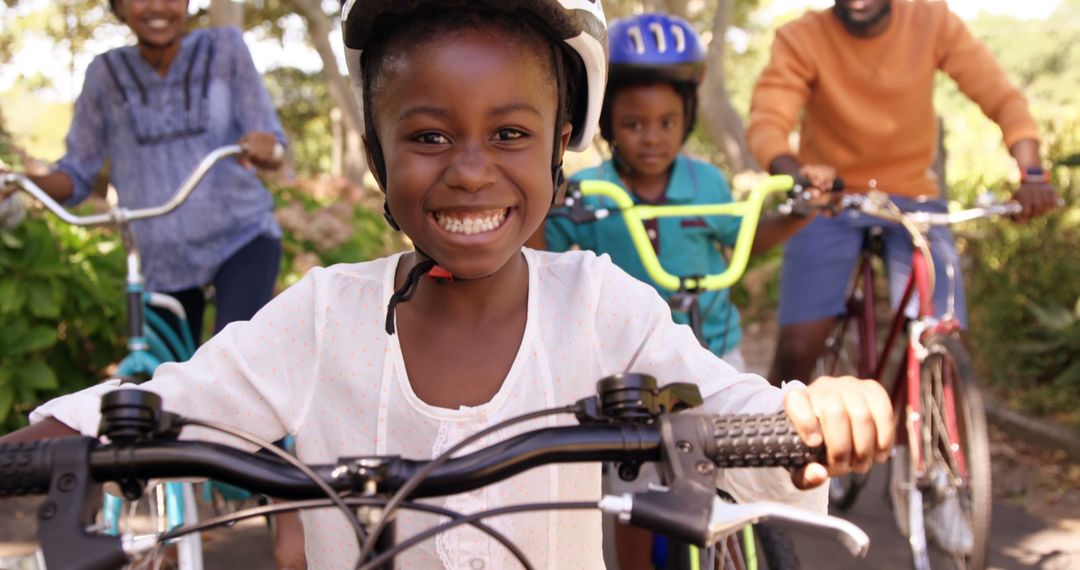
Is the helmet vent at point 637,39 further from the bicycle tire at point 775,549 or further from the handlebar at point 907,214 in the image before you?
the bicycle tire at point 775,549

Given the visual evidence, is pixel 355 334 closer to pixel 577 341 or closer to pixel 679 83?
pixel 577 341

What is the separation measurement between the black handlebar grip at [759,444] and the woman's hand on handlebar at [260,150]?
2823 mm

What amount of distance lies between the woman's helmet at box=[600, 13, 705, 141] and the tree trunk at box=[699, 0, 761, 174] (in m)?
8.99

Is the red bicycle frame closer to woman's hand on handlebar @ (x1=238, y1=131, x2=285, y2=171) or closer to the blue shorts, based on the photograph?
the blue shorts

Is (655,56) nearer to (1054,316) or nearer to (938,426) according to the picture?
(938,426)

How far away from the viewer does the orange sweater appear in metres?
4.47

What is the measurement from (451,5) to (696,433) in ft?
3.03

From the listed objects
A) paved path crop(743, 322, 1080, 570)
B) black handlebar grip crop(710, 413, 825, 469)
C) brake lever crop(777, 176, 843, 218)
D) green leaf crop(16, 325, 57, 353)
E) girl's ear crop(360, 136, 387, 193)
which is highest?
girl's ear crop(360, 136, 387, 193)

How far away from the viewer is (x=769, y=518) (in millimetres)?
1111

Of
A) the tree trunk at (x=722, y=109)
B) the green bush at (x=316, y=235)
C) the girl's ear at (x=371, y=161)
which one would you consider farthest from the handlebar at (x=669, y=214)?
the tree trunk at (x=722, y=109)

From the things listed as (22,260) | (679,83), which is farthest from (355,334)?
(22,260)

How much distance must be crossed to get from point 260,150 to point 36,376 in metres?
2.04

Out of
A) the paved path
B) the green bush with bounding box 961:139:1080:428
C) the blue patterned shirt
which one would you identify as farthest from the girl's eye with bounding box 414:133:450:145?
the green bush with bounding box 961:139:1080:428

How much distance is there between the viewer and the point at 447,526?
112cm
